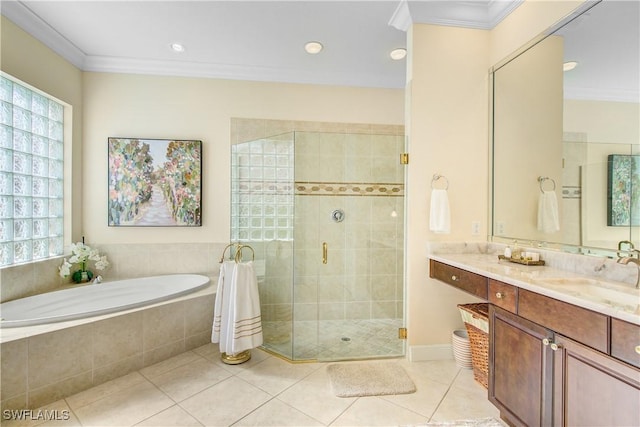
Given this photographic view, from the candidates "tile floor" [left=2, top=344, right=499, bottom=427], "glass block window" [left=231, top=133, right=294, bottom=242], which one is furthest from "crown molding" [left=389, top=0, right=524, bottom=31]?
"tile floor" [left=2, top=344, right=499, bottom=427]

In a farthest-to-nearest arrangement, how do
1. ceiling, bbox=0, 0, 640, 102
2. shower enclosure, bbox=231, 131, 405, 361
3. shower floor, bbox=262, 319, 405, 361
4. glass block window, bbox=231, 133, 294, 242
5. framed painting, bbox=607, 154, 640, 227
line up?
glass block window, bbox=231, 133, 294, 242 < shower enclosure, bbox=231, 131, 405, 361 < shower floor, bbox=262, 319, 405, 361 < ceiling, bbox=0, 0, 640, 102 < framed painting, bbox=607, 154, 640, 227

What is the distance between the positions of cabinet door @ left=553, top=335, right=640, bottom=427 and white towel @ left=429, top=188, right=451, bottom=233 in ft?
3.56

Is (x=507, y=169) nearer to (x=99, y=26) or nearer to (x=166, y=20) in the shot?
(x=166, y=20)

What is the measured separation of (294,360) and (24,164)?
2757 mm

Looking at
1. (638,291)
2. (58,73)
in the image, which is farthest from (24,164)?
(638,291)

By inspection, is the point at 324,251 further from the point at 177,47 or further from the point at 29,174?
the point at 29,174

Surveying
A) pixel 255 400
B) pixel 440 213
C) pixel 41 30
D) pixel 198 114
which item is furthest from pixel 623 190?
pixel 41 30

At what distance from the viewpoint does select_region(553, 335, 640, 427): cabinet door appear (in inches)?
38.9

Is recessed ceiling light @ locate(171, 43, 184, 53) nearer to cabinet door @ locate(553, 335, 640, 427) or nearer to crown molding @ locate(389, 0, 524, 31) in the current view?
crown molding @ locate(389, 0, 524, 31)

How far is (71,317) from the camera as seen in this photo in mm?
1955

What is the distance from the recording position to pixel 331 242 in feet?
8.93

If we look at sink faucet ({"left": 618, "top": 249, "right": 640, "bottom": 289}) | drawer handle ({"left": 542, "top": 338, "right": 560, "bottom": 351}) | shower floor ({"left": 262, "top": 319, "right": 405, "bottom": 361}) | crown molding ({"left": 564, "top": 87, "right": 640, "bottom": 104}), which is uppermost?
crown molding ({"left": 564, "top": 87, "right": 640, "bottom": 104})

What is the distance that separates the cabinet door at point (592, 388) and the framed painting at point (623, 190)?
0.75m

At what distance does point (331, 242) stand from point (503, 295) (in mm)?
1455
